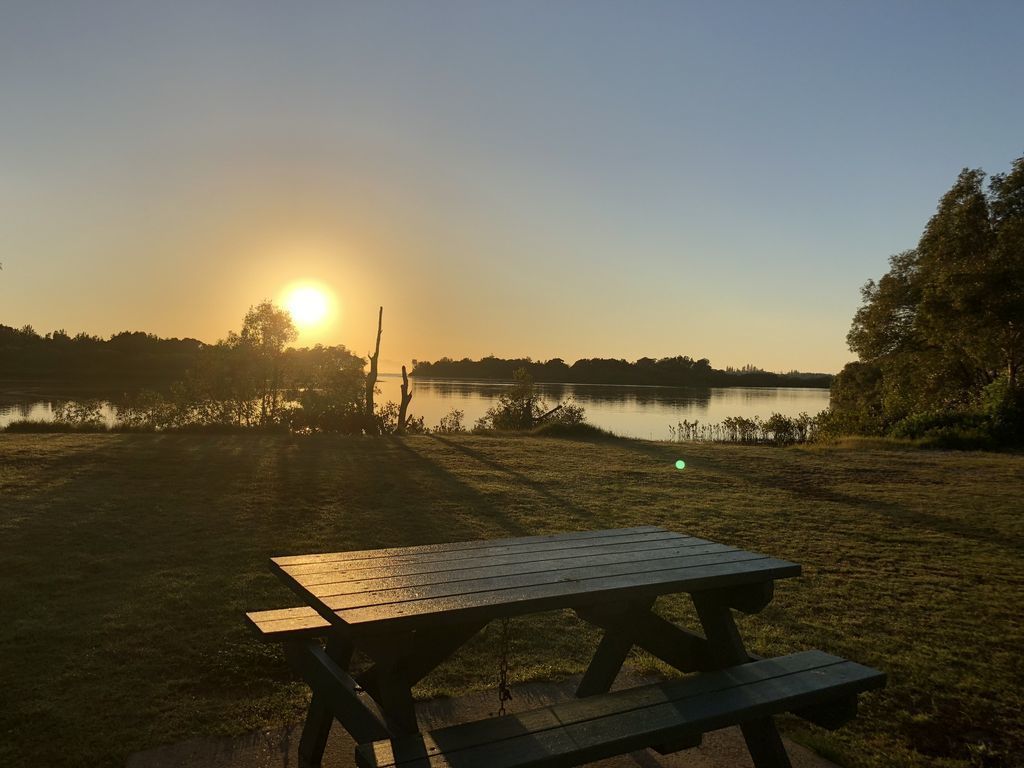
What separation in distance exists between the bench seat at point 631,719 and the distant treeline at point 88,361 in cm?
6363

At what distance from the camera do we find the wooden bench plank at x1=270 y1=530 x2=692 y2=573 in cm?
260

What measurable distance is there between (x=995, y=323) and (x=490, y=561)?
68.5 ft

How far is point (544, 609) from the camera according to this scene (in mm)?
2205

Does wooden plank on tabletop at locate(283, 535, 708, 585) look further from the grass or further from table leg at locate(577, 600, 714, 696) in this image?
the grass

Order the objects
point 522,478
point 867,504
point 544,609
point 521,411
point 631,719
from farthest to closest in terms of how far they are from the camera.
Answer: point 521,411
point 522,478
point 867,504
point 544,609
point 631,719

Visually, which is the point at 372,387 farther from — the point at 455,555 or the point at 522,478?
the point at 455,555

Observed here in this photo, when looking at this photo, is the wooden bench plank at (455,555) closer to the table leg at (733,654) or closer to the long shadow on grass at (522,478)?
the table leg at (733,654)

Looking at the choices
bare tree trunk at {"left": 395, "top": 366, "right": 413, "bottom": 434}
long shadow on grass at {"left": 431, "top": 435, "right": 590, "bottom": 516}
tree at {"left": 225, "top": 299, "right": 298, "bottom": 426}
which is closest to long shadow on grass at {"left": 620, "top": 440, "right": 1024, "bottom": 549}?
long shadow on grass at {"left": 431, "top": 435, "right": 590, "bottom": 516}

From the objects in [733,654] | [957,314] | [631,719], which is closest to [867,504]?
[733,654]

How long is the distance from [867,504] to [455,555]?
8500 mm

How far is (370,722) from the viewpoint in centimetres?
219

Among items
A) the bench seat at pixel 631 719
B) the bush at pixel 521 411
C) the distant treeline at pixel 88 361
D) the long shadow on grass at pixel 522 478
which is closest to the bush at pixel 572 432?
the long shadow on grass at pixel 522 478

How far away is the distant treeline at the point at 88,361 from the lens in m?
59.7

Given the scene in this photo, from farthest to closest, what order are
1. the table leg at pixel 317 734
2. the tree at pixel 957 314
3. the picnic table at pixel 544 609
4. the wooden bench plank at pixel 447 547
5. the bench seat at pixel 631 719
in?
the tree at pixel 957 314 < the wooden bench plank at pixel 447 547 < the table leg at pixel 317 734 < the picnic table at pixel 544 609 < the bench seat at pixel 631 719
